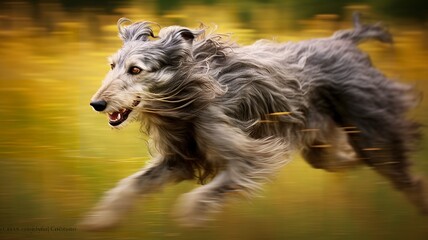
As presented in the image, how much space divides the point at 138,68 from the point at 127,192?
76 cm

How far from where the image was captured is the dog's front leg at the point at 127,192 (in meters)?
4.93

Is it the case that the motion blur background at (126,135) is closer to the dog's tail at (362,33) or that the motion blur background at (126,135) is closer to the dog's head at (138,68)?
the dog's tail at (362,33)

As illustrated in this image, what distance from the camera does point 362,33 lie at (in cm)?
592

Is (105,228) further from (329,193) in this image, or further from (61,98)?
(61,98)

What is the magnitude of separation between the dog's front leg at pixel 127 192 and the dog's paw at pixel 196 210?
15.3 inches

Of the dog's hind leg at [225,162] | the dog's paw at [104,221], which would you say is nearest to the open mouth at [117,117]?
the dog's hind leg at [225,162]

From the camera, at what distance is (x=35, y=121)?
256 inches

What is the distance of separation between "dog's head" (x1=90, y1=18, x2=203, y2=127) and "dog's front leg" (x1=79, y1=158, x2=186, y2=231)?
496 mm

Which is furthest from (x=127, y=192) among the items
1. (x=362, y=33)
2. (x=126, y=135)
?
(x=362, y=33)

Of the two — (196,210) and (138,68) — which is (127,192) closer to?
(196,210)

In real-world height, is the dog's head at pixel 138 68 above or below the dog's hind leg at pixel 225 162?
above

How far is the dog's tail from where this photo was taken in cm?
588

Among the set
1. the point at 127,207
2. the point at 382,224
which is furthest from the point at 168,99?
the point at 382,224

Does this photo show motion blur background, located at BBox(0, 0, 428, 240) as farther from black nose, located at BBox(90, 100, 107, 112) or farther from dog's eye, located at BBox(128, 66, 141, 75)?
dog's eye, located at BBox(128, 66, 141, 75)
